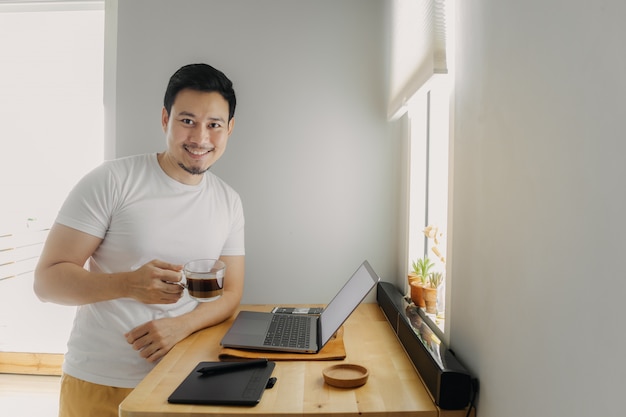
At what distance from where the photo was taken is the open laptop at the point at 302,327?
1482 mm

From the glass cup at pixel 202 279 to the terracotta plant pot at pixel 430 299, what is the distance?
0.76 metres

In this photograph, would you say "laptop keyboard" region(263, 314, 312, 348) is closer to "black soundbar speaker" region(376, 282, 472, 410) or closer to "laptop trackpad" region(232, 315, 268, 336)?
"laptop trackpad" region(232, 315, 268, 336)

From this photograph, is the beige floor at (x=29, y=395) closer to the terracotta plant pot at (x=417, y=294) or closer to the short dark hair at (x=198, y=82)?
the short dark hair at (x=198, y=82)

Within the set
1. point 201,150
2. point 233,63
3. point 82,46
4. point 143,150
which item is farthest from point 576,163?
point 82,46

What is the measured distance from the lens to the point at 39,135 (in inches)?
112

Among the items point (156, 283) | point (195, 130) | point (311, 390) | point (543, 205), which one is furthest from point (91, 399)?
point (543, 205)

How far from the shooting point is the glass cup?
143 centimetres

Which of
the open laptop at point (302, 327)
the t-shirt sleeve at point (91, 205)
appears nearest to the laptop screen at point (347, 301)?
the open laptop at point (302, 327)

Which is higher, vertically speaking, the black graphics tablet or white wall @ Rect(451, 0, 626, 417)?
white wall @ Rect(451, 0, 626, 417)

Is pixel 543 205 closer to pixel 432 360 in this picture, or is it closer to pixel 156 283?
pixel 432 360

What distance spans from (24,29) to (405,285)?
2.66 metres

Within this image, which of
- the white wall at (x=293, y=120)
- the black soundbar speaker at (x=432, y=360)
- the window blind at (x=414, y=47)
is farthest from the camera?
the white wall at (x=293, y=120)

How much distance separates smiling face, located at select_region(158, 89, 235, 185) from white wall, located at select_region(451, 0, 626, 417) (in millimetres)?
951

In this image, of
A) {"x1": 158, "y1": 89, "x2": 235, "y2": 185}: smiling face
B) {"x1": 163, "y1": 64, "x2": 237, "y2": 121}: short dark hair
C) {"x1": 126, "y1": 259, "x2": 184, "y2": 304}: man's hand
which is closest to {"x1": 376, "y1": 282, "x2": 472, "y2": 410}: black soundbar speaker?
{"x1": 126, "y1": 259, "x2": 184, "y2": 304}: man's hand
